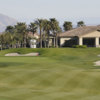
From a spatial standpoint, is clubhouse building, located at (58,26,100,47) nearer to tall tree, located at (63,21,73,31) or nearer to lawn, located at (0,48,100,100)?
tall tree, located at (63,21,73,31)

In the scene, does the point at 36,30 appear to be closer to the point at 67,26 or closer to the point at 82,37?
the point at 67,26

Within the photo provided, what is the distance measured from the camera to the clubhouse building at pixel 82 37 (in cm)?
9231

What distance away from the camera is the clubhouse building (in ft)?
303

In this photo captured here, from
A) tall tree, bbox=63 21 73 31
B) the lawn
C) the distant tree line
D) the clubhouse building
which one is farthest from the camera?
tall tree, bbox=63 21 73 31

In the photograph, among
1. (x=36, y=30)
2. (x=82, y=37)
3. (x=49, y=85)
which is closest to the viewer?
(x=49, y=85)

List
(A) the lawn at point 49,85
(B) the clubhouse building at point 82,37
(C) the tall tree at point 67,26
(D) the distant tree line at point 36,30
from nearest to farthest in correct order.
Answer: (A) the lawn at point 49,85 < (B) the clubhouse building at point 82,37 < (D) the distant tree line at point 36,30 < (C) the tall tree at point 67,26

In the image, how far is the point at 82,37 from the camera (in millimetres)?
92750

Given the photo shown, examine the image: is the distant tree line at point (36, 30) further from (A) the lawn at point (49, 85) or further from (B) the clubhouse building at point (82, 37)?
(A) the lawn at point (49, 85)

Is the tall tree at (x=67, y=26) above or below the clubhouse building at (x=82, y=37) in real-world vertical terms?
above

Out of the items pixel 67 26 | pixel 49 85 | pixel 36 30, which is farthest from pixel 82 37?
pixel 49 85

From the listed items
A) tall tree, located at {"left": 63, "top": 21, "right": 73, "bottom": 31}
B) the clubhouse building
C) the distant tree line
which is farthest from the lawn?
tall tree, located at {"left": 63, "top": 21, "right": 73, "bottom": 31}

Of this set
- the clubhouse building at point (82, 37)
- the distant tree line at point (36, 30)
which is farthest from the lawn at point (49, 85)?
the distant tree line at point (36, 30)

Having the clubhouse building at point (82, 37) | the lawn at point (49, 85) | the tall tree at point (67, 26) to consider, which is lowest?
the lawn at point (49, 85)

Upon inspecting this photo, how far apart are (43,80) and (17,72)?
12.4ft
